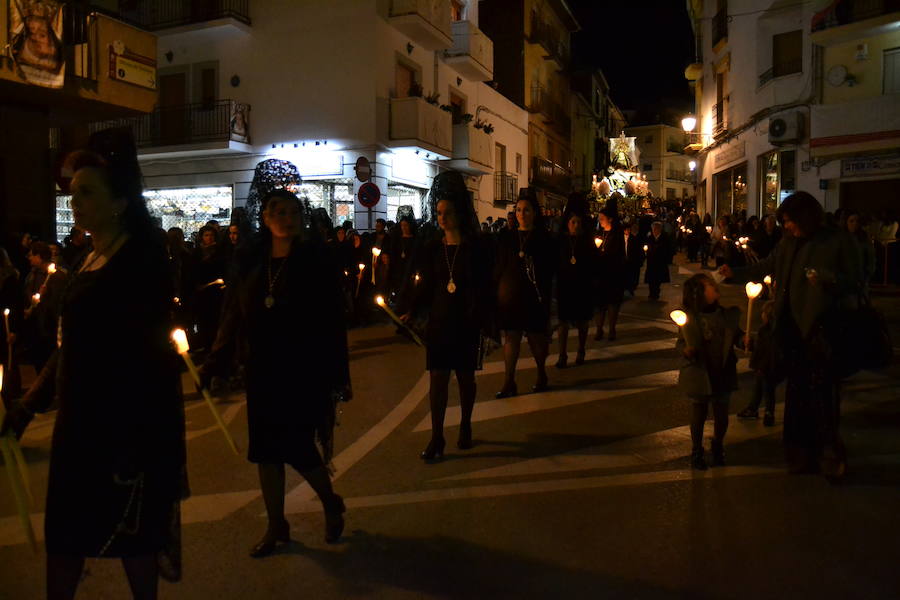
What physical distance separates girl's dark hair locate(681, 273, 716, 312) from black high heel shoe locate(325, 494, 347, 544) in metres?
2.95

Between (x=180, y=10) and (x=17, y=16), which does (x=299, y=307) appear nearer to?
(x=17, y=16)

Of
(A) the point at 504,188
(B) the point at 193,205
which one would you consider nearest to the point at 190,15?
(B) the point at 193,205

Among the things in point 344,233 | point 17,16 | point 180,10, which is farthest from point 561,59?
point 17,16

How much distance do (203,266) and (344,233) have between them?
5506 mm

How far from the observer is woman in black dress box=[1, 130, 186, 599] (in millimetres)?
2770

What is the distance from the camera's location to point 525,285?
7.89 m

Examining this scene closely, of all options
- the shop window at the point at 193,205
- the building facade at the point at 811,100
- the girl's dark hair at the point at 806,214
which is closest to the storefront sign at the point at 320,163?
the shop window at the point at 193,205

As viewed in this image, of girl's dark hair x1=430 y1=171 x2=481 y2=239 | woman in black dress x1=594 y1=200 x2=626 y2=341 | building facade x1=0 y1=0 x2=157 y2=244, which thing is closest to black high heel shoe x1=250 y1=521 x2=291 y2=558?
girl's dark hair x1=430 y1=171 x2=481 y2=239

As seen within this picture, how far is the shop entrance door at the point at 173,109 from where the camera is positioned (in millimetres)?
23422

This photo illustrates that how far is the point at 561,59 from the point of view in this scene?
43.0 metres

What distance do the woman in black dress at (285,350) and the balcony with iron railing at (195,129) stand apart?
64.0 ft

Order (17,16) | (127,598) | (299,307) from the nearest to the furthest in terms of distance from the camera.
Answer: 1. (127,598)
2. (299,307)
3. (17,16)

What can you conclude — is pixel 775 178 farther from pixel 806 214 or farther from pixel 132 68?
pixel 806 214

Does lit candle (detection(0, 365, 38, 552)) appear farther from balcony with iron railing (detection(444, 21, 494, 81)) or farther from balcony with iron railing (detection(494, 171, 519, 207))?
balcony with iron railing (detection(494, 171, 519, 207))
